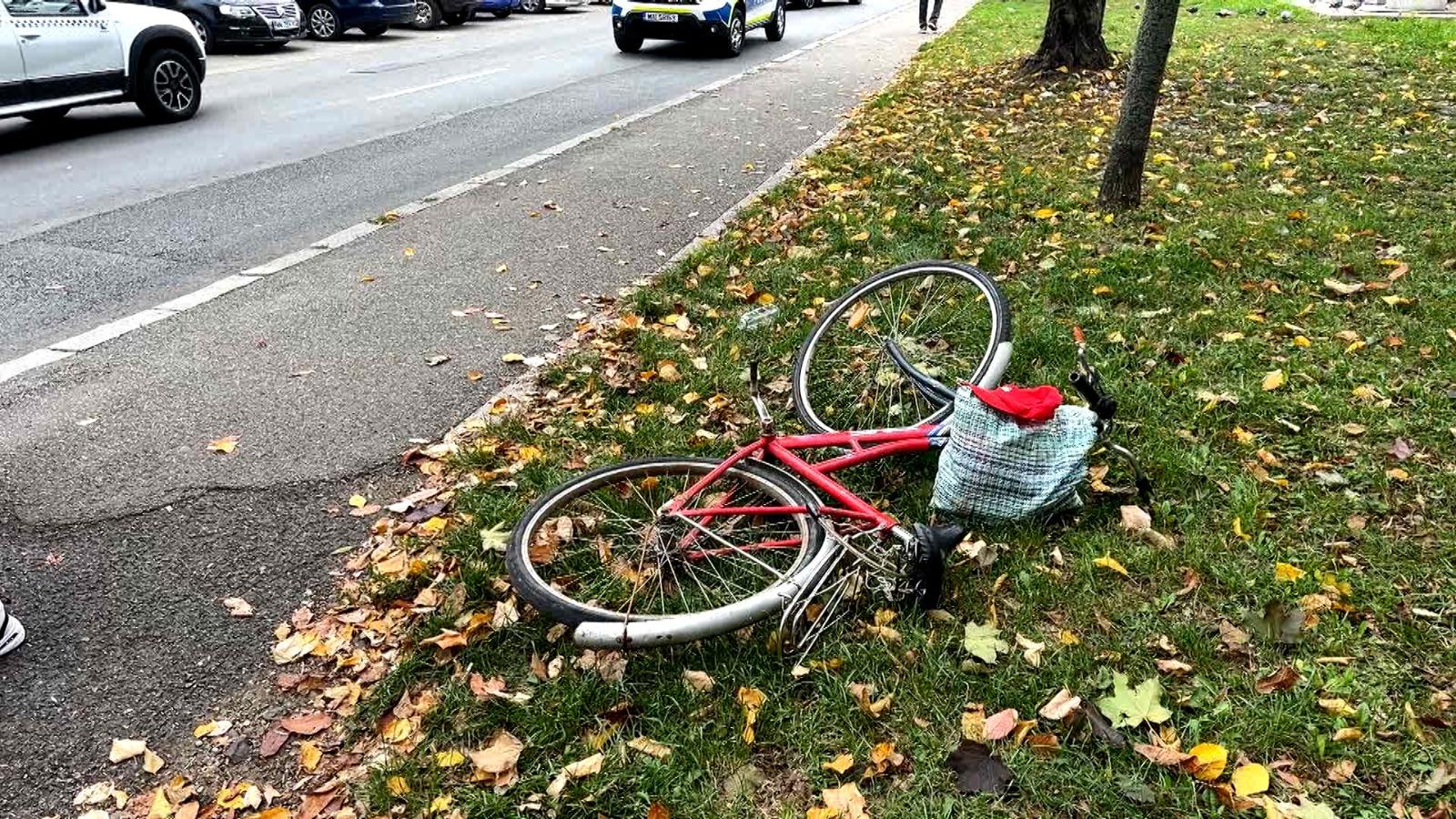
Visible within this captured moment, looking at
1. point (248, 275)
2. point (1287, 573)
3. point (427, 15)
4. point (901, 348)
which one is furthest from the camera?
Answer: point (427, 15)

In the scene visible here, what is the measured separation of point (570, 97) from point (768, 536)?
10.3 metres

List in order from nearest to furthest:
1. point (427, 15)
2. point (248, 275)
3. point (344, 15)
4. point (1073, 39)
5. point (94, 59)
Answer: point (248, 275)
point (94, 59)
point (1073, 39)
point (344, 15)
point (427, 15)

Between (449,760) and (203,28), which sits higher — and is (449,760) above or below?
below

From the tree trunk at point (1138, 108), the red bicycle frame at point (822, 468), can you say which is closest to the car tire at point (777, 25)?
the tree trunk at point (1138, 108)

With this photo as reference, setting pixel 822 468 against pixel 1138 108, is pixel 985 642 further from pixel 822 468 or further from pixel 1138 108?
pixel 1138 108

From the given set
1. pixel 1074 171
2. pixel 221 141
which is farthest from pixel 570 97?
pixel 1074 171

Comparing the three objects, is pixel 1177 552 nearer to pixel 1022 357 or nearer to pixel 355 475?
pixel 1022 357

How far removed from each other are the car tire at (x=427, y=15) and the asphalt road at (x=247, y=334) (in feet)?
32.4

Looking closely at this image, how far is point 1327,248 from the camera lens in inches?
221

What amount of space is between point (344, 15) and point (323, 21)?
43cm

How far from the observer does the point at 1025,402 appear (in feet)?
10.9

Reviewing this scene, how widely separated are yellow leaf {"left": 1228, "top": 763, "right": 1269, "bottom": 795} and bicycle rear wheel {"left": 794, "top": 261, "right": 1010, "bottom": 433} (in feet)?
6.06

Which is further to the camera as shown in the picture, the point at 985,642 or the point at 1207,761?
the point at 985,642

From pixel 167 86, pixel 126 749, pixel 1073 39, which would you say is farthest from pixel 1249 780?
pixel 167 86
